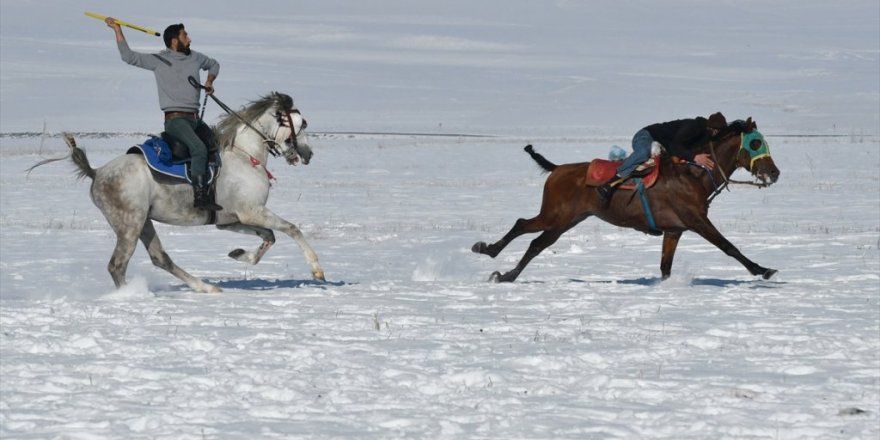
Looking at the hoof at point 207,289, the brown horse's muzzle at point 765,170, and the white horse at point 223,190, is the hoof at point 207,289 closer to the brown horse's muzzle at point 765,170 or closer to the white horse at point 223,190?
the white horse at point 223,190

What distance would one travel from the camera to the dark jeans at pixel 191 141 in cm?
1243

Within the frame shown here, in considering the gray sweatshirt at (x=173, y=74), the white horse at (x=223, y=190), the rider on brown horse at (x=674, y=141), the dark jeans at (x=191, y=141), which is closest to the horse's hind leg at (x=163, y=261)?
the white horse at (x=223, y=190)

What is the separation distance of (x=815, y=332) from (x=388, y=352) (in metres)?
3.33

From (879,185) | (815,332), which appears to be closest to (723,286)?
(815,332)

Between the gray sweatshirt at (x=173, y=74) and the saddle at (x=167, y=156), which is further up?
the gray sweatshirt at (x=173, y=74)

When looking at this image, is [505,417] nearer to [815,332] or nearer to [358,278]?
[815,332]

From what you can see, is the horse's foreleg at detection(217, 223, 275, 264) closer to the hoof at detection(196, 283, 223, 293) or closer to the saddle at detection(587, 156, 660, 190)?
the hoof at detection(196, 283, 223, 293)

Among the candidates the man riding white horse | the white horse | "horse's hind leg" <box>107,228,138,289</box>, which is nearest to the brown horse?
the white horse

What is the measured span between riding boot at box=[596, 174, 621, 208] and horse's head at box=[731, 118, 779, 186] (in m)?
1.26

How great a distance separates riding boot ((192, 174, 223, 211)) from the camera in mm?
12508

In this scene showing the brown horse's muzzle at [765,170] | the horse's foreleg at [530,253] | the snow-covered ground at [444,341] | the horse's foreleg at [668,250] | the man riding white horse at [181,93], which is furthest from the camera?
the horse's foreleg at [530,253]

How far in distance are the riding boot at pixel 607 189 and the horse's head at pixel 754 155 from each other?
1.26 meters

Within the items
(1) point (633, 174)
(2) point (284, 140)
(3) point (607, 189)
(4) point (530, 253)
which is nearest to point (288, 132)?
(2) point (284, 140)

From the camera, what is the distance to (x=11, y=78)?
138750 millimetres
